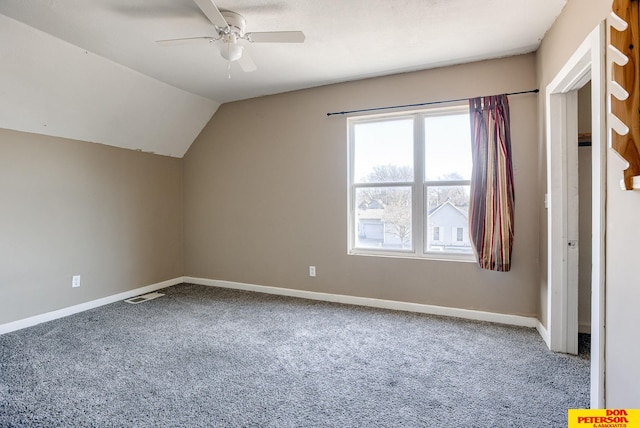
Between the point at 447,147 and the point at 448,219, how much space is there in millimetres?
771

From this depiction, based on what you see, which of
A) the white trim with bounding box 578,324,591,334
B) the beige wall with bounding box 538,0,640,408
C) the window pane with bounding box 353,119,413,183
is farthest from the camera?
the window pane with bounding box 353,119,413,183

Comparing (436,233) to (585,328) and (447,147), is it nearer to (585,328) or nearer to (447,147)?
(447,147)

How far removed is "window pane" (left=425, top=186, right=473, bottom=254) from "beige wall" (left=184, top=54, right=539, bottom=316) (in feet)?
0.66

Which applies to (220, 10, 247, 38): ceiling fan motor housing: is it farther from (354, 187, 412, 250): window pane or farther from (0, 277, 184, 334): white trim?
(0, 277, 184, 334): white trim

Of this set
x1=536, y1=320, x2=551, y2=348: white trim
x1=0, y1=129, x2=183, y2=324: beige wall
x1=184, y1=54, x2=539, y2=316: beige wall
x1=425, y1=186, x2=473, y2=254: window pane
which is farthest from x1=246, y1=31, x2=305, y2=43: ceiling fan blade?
x1=536, y1=320, x2=551, y2=348: white trim

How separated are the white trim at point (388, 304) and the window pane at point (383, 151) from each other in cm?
140

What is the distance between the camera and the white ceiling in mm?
2234

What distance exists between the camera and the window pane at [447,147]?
327 centimetres

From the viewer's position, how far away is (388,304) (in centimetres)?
353

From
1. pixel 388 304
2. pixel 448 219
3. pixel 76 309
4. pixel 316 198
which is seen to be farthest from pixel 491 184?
pixel 76 309

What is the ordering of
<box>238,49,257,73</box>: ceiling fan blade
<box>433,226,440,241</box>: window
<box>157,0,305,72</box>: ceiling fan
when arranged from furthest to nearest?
<box>433,226,440,241</box>: window, <box>238,49,257,73</box>: ceiling fan blade, <box>157,0,305,72</box>: ceiling fan

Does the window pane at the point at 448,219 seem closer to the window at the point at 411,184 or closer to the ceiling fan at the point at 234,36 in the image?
the window at the point at 411,184

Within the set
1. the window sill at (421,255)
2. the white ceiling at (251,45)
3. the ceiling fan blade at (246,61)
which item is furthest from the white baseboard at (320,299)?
the ceiling fan blade at (246,61)

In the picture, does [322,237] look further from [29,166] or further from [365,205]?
[29,166]
